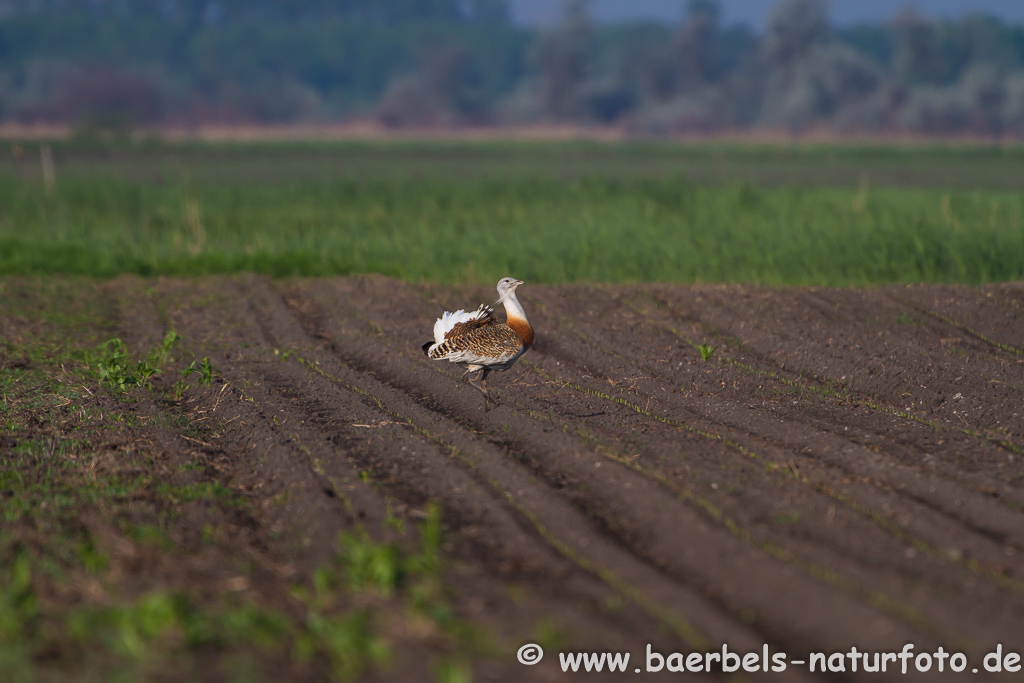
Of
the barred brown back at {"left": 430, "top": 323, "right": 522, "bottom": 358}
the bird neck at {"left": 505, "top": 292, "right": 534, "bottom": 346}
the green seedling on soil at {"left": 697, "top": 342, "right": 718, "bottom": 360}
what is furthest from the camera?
the green seedling on soil at {"left": 697, "top": 342, "right": 718, "bottom": 360}

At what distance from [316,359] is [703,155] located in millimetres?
47715

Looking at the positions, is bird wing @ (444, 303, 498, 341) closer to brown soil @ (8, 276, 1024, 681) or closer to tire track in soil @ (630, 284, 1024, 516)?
brown soil @ (8, 276, 1024, 681)

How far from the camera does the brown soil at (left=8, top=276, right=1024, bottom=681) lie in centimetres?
427

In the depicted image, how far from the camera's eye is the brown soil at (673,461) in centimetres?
427

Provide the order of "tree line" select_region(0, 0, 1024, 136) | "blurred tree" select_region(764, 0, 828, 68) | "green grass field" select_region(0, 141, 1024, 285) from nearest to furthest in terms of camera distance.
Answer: "green grass field" select_region(0, 141, 1024, 285)
"tree line" select_region(0, 0, 1024, 136)
"blurred tree" select_region(764, 0, 828, 68)

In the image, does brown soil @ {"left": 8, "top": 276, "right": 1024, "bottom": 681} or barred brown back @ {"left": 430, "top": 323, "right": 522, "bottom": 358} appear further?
barred brown back @ {"left": 430, "top": 323, "right": 522, "bottom": 358}

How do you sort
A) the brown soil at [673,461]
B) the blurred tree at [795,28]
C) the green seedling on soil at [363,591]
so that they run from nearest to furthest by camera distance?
the green seedling on soil at [363,591]
the brown soil at [673,461]
the blurred tree at [795,28]

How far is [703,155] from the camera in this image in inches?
2143

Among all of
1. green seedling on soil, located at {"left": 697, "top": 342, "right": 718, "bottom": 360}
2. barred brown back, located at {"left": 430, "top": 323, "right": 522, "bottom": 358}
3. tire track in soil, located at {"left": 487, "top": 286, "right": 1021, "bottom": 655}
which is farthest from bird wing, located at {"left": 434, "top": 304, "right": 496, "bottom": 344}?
tire track in soil, located at {"left": 487, "top": 286, "right": 1021, "bottom": 655}

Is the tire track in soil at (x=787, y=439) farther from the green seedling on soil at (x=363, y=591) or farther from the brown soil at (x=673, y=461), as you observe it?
the green seedling on soil at (x=363, y=591)

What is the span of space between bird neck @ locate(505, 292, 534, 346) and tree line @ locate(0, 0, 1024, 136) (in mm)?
66234

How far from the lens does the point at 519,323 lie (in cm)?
779

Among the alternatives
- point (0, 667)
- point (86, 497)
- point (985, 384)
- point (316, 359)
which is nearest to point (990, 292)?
point (985, 384)

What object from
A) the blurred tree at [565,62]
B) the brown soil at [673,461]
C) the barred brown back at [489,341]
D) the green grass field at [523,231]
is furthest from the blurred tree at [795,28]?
the barred brown back at [489,341]
